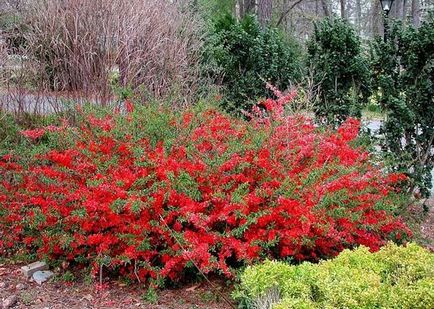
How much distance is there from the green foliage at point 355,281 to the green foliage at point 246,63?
520cm

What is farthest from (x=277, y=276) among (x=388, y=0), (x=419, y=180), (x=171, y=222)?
(x=388, y=0)

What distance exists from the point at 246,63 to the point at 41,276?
17.4ft

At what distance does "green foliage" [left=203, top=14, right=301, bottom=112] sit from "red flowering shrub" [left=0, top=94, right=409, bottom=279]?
346 cm

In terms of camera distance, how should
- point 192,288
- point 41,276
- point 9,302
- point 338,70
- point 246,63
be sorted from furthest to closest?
point 246,63 → point 338,70 → point 41,276 → point 192,288 → point 9,302

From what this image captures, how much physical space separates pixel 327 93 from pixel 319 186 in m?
3.24

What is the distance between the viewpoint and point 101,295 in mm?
4285

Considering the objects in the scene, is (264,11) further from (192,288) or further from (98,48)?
(192,288)

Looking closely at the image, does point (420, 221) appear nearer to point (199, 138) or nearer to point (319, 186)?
point (319, 186)

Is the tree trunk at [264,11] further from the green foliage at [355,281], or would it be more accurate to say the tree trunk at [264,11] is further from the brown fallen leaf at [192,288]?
the green foliage at [355,281]

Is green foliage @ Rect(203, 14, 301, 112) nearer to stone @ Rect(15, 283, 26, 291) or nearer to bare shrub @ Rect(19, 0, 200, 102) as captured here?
bare shrub @ Rect(19, 0, 200, 102)

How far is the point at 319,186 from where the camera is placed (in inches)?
177

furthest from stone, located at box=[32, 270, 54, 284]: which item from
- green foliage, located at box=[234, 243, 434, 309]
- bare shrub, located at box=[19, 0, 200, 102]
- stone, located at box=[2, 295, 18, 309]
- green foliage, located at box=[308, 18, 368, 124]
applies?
green foliage, located at box=[308, 18, 368, 124]

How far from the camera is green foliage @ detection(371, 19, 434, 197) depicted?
609cm

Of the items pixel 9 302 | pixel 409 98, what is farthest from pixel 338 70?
pixel 9 302
